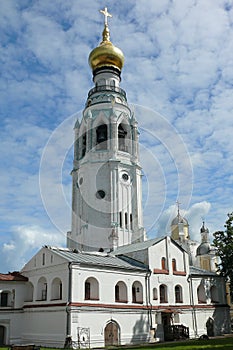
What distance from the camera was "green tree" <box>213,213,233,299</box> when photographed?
125ft

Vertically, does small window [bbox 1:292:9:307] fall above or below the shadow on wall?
above

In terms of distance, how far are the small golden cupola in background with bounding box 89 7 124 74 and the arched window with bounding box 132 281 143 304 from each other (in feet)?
97.8

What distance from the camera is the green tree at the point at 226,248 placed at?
3797cm

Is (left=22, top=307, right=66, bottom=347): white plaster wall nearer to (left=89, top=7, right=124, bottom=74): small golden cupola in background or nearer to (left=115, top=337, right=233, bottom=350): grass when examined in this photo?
(left=115, top=337, right=233, bottom=350): grass

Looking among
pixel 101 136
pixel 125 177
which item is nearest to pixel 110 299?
pixel 125 177

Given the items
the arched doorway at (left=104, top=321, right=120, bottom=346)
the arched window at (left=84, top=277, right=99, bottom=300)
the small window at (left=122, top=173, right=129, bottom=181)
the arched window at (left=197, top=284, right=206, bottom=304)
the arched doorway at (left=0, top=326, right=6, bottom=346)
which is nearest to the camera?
the arched doorway at (left=104, top=321, right=120, bottom=346)

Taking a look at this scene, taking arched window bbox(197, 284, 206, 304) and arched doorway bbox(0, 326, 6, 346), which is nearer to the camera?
arched doorway bbox(0, 326, 6, 346)

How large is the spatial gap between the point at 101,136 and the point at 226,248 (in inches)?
790

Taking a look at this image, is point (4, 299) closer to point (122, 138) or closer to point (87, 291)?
point (87, 291)

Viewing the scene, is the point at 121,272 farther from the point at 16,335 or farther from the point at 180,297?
the point at 16,335

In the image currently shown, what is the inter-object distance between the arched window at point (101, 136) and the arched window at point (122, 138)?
5.96 ft

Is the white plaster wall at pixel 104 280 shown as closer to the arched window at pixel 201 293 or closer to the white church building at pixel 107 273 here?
→ the white church building at pixel 107 273

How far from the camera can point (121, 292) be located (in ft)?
104

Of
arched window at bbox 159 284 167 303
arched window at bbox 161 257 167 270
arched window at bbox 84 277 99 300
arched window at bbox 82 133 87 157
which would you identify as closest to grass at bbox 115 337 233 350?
arched window at bbox 84 277 99 300
